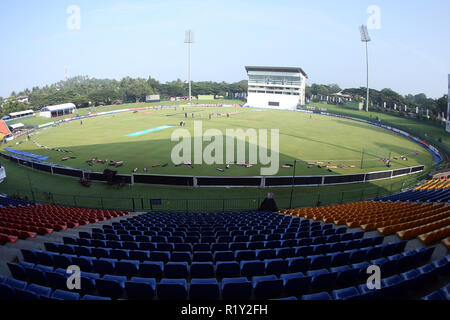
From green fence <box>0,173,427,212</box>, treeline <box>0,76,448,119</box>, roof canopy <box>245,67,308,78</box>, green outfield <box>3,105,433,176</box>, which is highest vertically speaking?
roof canopy <box>245,67,308,78</box>

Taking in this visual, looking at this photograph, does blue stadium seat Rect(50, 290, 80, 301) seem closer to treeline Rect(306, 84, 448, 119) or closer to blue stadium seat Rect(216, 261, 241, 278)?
blue stadium seat Rect(216, 261, 241, 278)

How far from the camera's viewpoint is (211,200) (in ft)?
78.9

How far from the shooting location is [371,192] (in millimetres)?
26406

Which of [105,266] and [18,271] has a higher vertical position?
[18,271]

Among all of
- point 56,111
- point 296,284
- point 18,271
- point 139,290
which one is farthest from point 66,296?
point 56,111

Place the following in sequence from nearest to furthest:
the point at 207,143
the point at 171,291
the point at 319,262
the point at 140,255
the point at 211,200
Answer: the point at 171,291, the point at 319,262, the point at 140,255, the point at 211,200, the point at 207,143

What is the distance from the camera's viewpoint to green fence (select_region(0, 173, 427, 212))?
22875 mm

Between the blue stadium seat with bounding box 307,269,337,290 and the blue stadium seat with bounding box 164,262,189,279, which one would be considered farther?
the blue stadium seat with bounding box 164,262,189,279

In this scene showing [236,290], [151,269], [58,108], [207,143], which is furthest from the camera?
[58,108]

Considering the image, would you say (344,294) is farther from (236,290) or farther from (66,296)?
(66,296)

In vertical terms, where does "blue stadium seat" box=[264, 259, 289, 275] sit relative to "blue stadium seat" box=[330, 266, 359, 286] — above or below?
below

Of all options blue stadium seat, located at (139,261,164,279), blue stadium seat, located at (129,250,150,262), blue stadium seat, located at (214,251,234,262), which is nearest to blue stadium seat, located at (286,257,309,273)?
blue stadium seat, located at (214,251,234,262)

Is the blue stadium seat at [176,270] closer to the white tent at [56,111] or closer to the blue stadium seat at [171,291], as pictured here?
the blue stadium seat at [171,291]

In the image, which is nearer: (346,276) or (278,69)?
(346,276)
